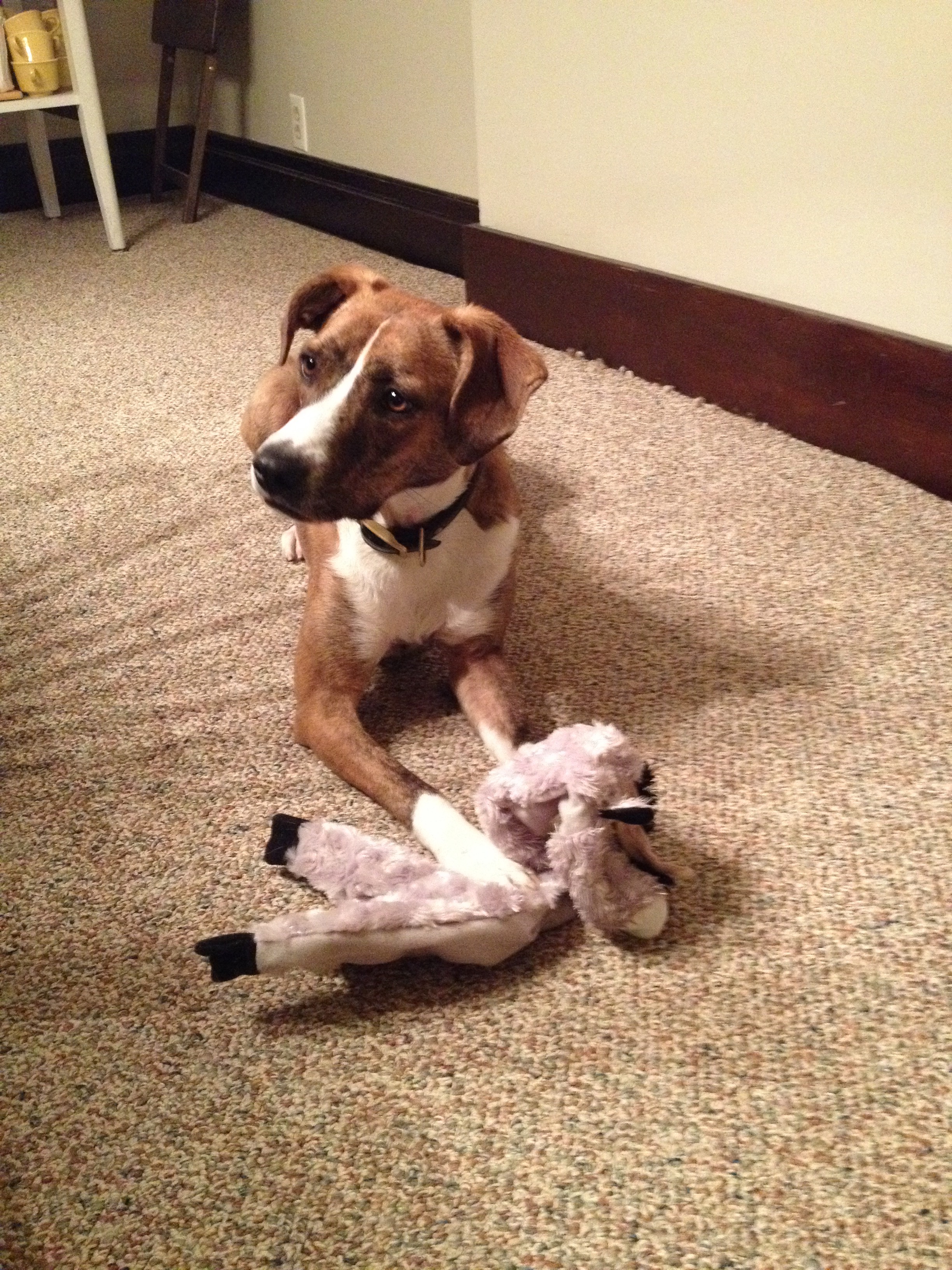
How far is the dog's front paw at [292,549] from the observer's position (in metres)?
1.85

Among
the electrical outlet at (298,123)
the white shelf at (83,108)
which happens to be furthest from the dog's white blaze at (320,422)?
the electrical outlet at (298,123)

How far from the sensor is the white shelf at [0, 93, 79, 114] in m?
3.28

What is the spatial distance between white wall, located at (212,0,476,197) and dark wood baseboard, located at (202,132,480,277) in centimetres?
5

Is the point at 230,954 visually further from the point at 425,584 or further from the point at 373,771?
the point at 425,584

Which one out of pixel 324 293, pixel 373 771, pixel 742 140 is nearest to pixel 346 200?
pixel 742 140

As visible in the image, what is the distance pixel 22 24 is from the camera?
332 centimetres

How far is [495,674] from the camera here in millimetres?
1438

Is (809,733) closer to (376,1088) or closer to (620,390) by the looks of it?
(376,1088)

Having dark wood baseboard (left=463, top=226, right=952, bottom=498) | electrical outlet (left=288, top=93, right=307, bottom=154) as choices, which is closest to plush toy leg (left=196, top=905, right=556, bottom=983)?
dark wood baseboard (left=463, top=226, right=952, bottom=498)

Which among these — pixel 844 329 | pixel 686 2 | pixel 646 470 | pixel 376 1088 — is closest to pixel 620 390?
pixel 646 470

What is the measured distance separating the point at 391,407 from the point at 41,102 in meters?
2.80

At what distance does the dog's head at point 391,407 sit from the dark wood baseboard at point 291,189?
6.52 feet

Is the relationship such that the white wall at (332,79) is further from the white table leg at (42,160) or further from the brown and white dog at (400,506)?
the brown and white dog at (400,506)

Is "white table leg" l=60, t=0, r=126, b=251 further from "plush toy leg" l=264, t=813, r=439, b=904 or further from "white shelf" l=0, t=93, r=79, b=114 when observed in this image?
"plush toy leg" l=264, t=813, r=439, b=904
